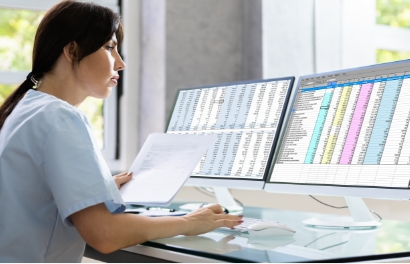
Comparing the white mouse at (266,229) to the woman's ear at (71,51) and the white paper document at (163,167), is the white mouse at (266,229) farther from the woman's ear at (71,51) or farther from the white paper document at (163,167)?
the woman's ear at (71,51)

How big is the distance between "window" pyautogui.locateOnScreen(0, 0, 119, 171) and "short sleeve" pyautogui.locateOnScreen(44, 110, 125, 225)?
5.94 feet

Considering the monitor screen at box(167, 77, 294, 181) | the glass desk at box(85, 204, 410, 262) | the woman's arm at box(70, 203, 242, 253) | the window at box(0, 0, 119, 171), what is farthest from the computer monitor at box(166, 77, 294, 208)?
the window at box(0, 0, 119, 171)

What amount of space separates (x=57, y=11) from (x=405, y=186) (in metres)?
0.89

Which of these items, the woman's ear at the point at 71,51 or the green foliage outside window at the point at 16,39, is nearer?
the woman's ear at the point at 71,51

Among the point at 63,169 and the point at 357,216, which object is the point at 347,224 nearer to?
the point at 357,216

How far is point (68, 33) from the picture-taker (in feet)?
4.35

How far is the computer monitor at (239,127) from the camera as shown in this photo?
1662 mm

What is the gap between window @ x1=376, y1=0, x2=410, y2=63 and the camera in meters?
3.68

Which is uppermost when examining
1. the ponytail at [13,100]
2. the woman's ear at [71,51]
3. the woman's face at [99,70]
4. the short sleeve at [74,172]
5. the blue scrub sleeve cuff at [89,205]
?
the woman's ear at [71,51]

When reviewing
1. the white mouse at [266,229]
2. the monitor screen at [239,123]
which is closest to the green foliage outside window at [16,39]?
the monitor screen at [239,123]

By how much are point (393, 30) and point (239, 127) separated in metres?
2.41

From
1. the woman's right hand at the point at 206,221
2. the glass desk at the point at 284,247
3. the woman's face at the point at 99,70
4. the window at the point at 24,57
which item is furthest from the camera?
the window at the point at 24,57

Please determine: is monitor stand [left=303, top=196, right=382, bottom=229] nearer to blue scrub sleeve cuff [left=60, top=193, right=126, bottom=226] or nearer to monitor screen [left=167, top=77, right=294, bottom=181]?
monitor screen [left=167, top=77, right=294, bottom=181]

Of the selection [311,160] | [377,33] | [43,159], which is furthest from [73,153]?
[377,33]
